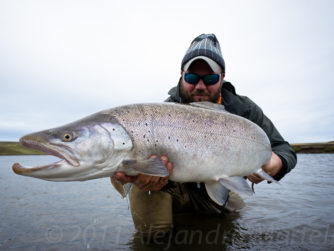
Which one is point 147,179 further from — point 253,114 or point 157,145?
point 253,114

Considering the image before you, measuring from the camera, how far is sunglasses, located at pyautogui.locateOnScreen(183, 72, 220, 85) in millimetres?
3758

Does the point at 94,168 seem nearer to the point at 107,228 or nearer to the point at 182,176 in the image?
the point at 182,176

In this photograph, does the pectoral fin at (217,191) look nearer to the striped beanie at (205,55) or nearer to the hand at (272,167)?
the hand at (272,167)

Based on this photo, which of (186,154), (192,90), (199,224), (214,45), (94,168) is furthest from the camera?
(214,45)

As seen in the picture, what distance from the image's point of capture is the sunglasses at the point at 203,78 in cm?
376

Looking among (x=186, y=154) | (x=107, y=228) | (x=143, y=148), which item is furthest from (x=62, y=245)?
(x=186, y=154)

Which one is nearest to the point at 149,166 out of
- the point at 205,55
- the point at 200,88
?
the point at 200,88

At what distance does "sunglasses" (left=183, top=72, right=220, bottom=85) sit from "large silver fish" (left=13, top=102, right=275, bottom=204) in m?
1.07

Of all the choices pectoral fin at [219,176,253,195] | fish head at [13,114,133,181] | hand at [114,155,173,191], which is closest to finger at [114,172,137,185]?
hand at [114,155,173,191]

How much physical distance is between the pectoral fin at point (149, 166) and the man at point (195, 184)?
44.7 inches

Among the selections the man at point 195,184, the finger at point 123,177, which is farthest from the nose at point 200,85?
the finger at point 123,177

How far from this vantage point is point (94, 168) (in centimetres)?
214

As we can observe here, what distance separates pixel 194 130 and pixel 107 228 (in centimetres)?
222

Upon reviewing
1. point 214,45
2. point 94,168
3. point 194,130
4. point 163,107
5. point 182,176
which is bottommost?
point 182,176
